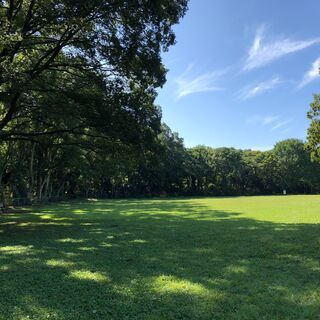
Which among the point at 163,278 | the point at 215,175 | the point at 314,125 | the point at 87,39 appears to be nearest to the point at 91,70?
the point at 87,39

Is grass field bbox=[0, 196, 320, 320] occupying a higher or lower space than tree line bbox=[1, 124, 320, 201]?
lower

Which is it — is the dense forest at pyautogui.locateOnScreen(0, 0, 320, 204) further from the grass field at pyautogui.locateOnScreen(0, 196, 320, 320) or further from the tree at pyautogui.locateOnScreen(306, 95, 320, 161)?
the tree at pyautogui.locateOnScreen(306, 95, 320, 161)

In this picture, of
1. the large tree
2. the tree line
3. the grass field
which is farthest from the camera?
the tree line

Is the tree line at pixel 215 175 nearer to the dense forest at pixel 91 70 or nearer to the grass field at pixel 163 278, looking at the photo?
the dense forest at pixel 91 70

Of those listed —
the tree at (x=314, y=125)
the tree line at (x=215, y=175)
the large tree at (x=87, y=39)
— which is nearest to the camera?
the large tree at (x=87, y=39)

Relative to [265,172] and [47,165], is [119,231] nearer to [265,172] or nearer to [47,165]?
[47,165]

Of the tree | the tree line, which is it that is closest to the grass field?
the tree

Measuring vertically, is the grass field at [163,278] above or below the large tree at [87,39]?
below

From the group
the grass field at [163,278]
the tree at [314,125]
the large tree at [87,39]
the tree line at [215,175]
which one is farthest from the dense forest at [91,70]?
the tree line at [215,175]

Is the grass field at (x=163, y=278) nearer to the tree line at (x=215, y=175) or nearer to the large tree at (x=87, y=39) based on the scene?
the large tree at (x=87, y=39)

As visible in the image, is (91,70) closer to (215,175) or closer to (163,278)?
(163,278)

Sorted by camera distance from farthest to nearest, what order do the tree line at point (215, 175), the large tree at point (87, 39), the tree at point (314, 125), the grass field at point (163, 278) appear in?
the tree line at point (215, 175) < the tree at point (314, 125) < the large tree at point (87, 39) < the grass field at point (163, 278)

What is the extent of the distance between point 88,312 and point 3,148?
33.5 m

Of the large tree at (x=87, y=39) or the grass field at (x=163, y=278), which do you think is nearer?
the grass field at (x=163, y=278)
